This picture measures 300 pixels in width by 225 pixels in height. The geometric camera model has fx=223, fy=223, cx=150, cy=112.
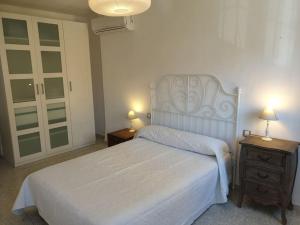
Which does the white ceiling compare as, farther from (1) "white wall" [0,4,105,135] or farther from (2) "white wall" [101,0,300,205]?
(2) "white wall" [101,0,300,205]

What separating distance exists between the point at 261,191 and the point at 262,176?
16 cm

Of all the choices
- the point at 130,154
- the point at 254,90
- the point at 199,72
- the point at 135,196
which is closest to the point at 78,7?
the point at 199,72

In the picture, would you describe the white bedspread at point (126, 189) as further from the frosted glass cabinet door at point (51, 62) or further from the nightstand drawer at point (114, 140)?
the frosted glass cabinet door at point (51, 62)

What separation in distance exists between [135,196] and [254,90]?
1.71m

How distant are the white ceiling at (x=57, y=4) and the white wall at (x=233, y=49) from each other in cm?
93

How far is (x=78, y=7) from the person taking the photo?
3.77 m

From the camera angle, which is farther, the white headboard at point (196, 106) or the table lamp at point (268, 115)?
the white headboard at point (196, 106)

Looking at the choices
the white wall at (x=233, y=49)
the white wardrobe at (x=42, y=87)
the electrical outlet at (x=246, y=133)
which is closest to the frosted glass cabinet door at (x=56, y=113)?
the white wardrobe at (x=42, y=87)

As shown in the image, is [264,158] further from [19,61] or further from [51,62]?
[19,61]

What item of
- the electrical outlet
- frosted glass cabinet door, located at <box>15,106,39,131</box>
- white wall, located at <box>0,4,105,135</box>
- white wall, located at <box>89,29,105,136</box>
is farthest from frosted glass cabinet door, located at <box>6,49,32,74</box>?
the electrical outlet

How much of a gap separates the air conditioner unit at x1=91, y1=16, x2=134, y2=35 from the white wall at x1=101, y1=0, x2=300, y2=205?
14 centimetres

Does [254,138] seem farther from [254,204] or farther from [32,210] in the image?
[32,210]

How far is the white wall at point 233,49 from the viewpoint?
2217 millimetres

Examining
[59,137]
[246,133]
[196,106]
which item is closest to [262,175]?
[246,133]
